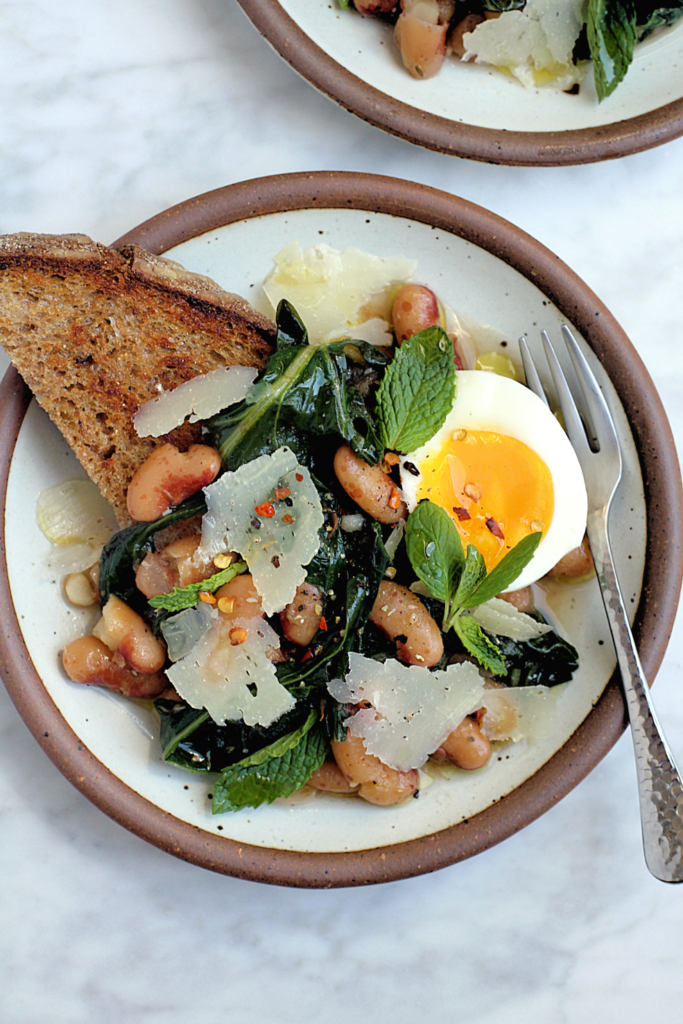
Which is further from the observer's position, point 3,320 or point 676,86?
point 676,86

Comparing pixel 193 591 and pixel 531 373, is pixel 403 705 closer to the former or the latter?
pixel 193 591

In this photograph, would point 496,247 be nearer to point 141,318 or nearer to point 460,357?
point 460,357

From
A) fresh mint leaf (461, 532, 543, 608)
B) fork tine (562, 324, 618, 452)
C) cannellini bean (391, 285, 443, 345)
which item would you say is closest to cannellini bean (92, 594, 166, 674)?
fresh mint leaf (461, 532, 543, 608)

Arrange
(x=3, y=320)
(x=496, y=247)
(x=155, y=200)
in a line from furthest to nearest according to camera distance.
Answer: (x=155, y=200) < (x=496, y=247) < (x=3, y=320)

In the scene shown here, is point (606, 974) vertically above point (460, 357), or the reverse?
point (460, 357)

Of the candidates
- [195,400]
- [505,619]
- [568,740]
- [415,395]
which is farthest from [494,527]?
[195,400]

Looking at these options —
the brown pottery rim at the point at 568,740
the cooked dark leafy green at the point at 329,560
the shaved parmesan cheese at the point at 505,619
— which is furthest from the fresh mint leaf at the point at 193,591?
the shaved parmesan cheese at the point at 505,619

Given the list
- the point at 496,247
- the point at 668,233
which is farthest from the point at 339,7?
the point at 668,233
